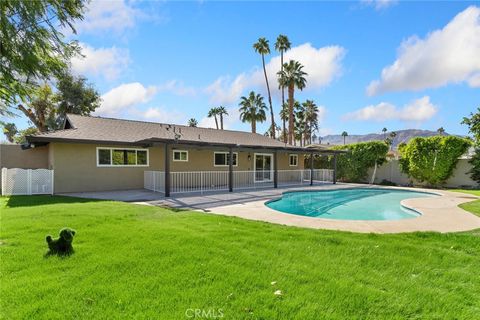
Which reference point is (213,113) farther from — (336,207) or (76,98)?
(336,207)

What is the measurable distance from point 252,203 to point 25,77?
7.98 meters

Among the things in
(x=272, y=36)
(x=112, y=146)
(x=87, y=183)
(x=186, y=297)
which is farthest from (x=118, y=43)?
(x=272, y=36)

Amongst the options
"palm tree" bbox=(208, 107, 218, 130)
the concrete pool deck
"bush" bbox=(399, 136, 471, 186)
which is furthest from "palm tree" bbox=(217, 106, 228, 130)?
the concrete pool deck

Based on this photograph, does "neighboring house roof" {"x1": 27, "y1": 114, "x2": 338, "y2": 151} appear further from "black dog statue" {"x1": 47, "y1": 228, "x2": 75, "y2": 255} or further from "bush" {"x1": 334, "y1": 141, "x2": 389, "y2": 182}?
"black dog statue" {"x1": 47, "y1": 228, "x2": 75, "y2": 255}

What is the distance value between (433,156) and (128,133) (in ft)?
67.0

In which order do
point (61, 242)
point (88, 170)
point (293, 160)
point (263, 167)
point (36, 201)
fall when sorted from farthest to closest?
1. point (293, 160)
2. point (263, 167)
3. point (88, 170)
4. point (36, 201)
5. point (61, 242)

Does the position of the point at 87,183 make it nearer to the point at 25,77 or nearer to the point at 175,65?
the point at 175,65

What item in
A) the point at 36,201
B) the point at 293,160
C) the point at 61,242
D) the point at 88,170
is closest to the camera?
the point at 61,242

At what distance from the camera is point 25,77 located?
5.20m

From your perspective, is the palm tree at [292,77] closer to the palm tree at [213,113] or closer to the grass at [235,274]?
the palm tree at [213,113]

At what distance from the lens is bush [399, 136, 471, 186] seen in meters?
17.7

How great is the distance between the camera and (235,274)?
11.5 feet

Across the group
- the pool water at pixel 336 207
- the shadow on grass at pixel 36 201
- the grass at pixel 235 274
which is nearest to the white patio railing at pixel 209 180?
the pool water at pixel 336 207

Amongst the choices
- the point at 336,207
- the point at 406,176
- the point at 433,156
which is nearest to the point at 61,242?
the point at 336,207
